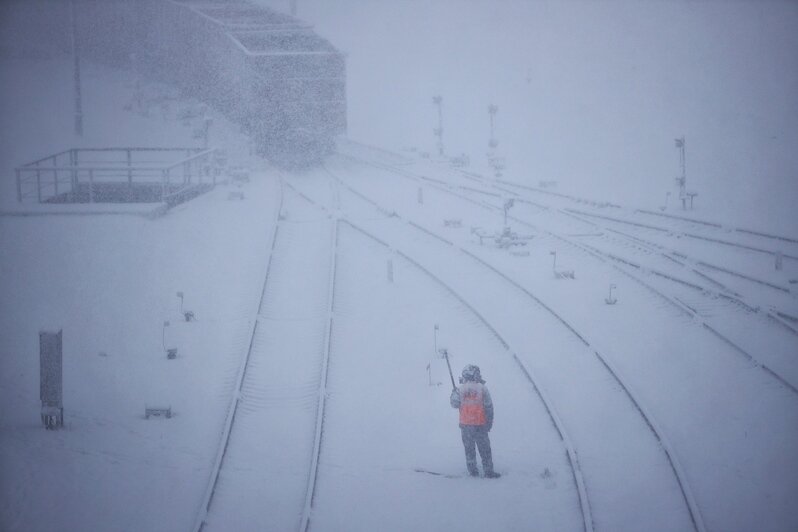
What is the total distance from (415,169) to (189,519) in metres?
18.8

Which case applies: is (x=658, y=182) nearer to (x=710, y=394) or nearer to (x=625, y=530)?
(x=710, y=394)

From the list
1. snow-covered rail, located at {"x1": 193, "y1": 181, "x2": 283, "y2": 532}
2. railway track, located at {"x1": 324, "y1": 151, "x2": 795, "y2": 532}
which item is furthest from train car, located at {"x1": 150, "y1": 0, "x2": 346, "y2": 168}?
snow-covered rail, located at {"x1": 193, "y1": 181, "x2": 283, "y2": 532}

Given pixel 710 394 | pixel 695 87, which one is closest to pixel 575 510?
pixel 710 394

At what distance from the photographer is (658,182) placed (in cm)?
2130

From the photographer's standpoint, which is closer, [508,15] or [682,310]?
[682,310]

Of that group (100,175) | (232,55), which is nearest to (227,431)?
(100,175)

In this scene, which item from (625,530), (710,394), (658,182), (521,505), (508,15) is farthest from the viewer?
(508,15)

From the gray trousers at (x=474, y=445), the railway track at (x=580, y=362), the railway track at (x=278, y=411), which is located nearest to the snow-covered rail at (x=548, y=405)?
the railway track at (x=580, y=362)

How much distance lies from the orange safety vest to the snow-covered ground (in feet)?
1.84

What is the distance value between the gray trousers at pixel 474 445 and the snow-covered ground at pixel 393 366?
154mm

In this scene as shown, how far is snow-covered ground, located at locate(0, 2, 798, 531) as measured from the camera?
699 cm

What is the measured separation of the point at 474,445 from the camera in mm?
7266

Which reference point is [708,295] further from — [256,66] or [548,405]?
[256,66]

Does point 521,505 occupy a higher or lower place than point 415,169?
lower
